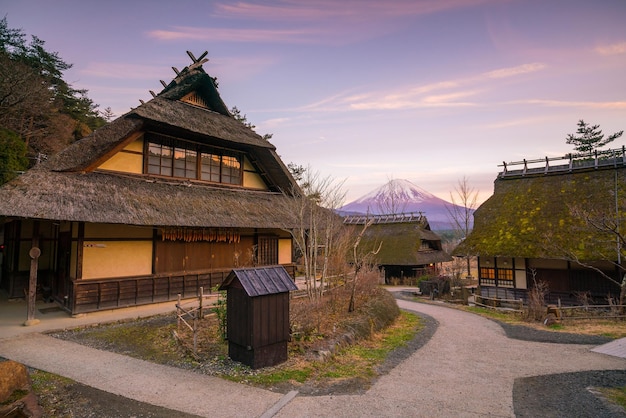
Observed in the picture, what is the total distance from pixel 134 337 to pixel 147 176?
6897 mm

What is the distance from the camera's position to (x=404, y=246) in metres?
30.1

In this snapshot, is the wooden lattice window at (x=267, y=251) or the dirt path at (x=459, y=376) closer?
the dirt path at (x=459, y=376)

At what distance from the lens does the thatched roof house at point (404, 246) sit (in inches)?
1162

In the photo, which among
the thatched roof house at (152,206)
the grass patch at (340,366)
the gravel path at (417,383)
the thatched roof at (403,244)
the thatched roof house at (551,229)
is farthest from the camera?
the thatched roof at (403,244)

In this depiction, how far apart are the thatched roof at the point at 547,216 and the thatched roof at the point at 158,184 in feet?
41.4

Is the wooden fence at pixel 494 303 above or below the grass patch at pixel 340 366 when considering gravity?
below

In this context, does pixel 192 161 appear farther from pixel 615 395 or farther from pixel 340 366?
pixel 615 395

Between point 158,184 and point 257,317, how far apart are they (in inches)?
355

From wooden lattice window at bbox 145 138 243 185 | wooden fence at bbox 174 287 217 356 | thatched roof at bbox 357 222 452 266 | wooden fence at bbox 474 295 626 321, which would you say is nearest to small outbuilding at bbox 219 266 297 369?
wooden fence at bbox 174 287 217 356

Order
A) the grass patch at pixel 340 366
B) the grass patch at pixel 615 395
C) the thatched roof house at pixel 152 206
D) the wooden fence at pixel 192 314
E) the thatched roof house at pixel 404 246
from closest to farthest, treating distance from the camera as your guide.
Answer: the grass patch at pixel 615 395 < the grass patch at pixel 340 366 < the wooden fence at pixel 192 314 < the thatched roof house at pixel 152 206 < the thatched roof house at pixel 404 246

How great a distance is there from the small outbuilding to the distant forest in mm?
14505

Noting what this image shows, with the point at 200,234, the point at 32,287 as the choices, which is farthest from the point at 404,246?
the point at 32,287

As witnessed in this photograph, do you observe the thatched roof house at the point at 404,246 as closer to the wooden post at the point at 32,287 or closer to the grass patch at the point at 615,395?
the grass patch at the point at 615,395

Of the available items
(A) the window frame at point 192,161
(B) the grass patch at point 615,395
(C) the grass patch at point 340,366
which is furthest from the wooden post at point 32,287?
(B) the grass patch at point 615,395
